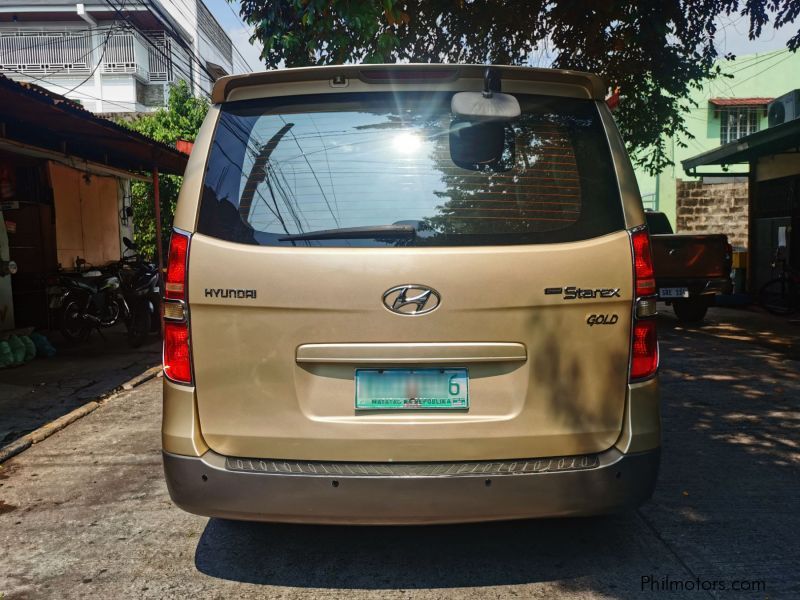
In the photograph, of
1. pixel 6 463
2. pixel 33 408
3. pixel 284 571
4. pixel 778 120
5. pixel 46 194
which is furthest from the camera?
pixel 778 120

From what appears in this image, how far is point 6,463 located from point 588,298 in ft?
12.8

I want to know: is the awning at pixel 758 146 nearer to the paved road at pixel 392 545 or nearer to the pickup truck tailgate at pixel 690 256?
the pickup truck tailgate at pixel 690 256

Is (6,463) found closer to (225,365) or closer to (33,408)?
(33,408)

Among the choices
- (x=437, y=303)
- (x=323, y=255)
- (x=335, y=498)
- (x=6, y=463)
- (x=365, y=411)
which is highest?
(x=323, y=255)

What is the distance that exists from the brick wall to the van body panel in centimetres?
1961

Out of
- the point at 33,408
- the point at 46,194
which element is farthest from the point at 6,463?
the point at 46,194

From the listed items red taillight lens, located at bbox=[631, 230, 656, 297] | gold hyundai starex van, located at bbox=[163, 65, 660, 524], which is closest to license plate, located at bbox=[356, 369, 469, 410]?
gold hyundai starex van, located at bbox=[163, 65, 660, 524]

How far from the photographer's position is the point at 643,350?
274cm

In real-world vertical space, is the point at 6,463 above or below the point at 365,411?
below

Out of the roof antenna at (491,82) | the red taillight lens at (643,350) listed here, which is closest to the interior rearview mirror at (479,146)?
the roof antenna at (491,82)

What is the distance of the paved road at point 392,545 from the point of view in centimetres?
293

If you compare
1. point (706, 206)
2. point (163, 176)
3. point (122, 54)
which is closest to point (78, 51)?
point (122, 54)

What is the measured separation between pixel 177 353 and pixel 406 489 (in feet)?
3.16

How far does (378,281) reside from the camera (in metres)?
2.60
